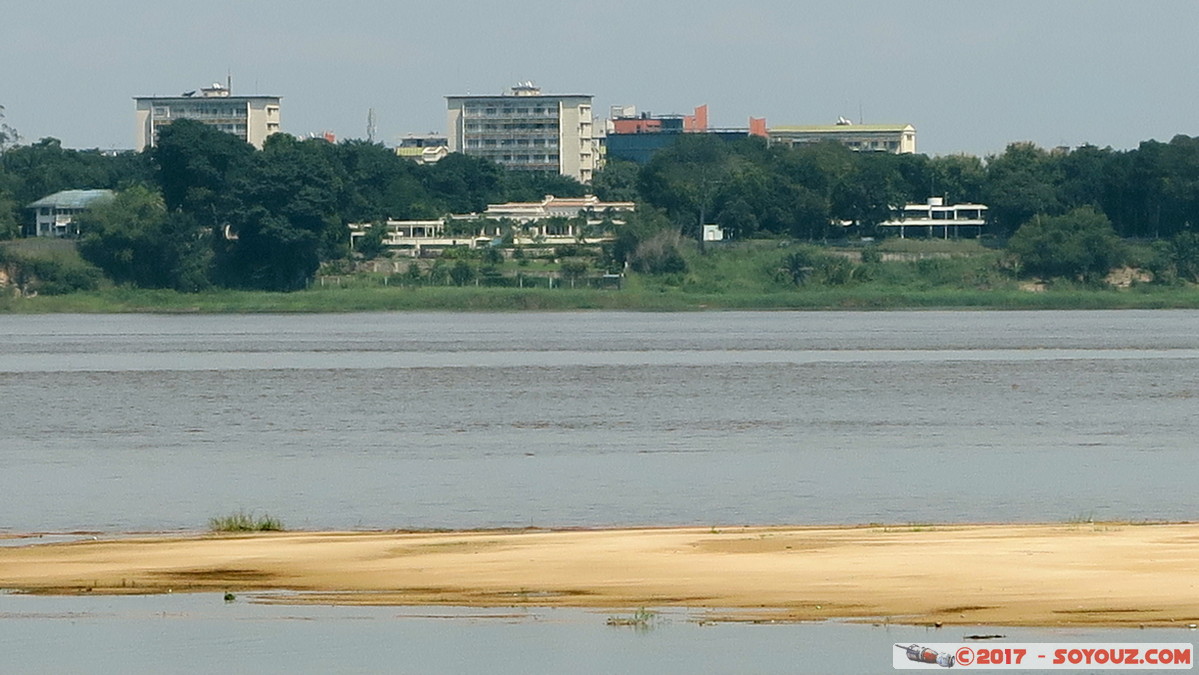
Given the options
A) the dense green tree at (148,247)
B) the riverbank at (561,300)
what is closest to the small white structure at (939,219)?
the riverbank at (561,300)

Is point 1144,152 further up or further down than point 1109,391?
further up

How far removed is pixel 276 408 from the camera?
53.2 metres

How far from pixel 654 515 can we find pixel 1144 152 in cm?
12165

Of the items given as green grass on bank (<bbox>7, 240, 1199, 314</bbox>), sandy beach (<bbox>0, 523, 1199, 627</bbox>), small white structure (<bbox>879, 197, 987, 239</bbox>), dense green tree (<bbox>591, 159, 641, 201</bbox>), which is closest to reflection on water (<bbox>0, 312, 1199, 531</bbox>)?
sandy beach (<bbox>0, 523, 1199, 627</bbox>)

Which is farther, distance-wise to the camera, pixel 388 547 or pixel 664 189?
pixel 664 189

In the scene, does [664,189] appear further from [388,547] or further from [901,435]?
[388,547]

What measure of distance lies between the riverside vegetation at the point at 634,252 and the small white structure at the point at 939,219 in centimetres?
454

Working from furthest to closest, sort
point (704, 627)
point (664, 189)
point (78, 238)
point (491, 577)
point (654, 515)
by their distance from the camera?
point (664, 189) → point (78, 238) → point (654, 515) → point (491, 577) → point (704, 627)

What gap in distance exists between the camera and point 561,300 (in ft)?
436

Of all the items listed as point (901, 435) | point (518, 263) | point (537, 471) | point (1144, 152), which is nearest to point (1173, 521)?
point (537, 471)

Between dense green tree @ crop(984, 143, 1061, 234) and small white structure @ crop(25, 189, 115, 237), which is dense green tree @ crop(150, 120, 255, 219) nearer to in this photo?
small white structure @ crop(25, 189, 115, 237)

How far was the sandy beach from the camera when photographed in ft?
55.2

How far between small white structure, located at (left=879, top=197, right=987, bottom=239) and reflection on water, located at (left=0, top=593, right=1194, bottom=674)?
134767mm

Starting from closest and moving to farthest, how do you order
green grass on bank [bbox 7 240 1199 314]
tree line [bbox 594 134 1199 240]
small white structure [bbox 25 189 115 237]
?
1. green grass on bank [bbox 7 240 1199 314]
2. tree line [bbox 594 134 1199 240]
3. small white structure [bbox 25 189 115 237]
